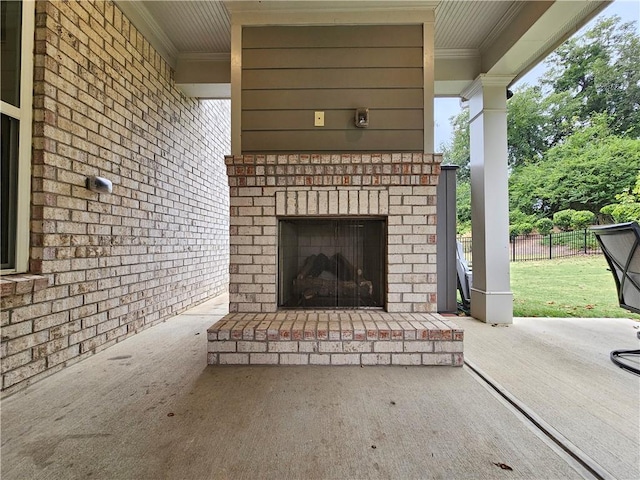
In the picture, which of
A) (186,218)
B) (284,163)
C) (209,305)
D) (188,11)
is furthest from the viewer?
(209,305)

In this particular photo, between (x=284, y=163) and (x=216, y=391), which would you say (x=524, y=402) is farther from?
(x=284, y=163)

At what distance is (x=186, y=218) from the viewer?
11.5 ft

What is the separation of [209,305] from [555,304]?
15.7ft

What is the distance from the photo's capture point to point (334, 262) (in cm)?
240

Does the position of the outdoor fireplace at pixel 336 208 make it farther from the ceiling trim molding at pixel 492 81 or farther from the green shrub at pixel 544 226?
the green shrub at pixel 544 226

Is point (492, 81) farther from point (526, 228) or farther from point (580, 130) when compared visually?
point (580, 130)

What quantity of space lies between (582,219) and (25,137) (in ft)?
32.0

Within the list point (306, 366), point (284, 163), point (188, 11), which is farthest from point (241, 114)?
point (306, 366)

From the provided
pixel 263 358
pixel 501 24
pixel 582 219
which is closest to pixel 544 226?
pixel 582 219

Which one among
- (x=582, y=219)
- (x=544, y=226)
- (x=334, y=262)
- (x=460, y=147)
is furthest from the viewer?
(x=460, y=147)

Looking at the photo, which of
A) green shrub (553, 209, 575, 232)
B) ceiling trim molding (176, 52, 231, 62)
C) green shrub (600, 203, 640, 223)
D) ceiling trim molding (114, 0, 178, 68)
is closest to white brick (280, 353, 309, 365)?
ceiling trim molding (114, 0, 178, 68)

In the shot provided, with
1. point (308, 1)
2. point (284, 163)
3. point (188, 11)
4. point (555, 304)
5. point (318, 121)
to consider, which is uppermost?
point (188, 11)

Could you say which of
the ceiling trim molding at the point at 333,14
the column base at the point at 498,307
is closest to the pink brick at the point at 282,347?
the column base at the point at 498,307

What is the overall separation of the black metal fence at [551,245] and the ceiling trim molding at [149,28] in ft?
21.2
